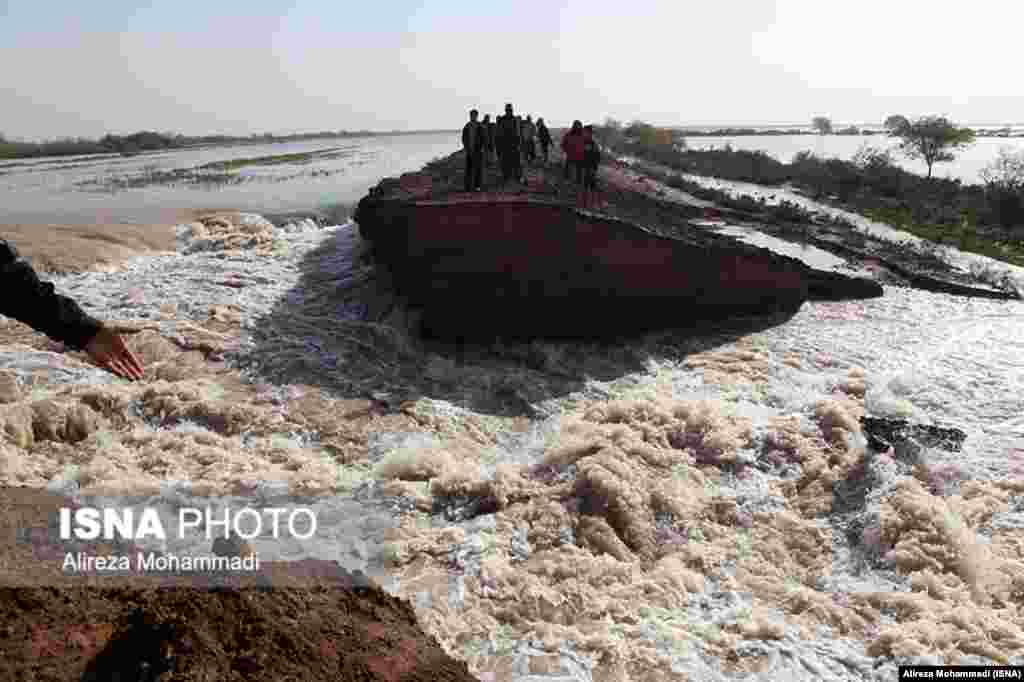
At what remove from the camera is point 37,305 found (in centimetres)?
179

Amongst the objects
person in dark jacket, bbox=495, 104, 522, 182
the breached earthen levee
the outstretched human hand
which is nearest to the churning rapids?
the breached earthen levee

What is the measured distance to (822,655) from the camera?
450cm

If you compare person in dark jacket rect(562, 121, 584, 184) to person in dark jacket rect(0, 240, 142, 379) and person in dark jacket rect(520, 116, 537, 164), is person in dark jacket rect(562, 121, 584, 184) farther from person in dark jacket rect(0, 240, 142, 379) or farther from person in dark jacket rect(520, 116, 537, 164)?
person in dark jacket rect(0, 240, 142, 379)

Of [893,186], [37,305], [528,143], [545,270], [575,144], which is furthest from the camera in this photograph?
[893,186]

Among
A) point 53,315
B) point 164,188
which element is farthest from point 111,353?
point 164,188

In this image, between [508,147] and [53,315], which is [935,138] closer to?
[508,147]

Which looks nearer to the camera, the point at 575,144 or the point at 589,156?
the point at 589,156

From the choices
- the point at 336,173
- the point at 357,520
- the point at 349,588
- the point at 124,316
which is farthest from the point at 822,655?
the point at 336,173

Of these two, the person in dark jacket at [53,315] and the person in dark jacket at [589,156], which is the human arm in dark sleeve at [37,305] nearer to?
the person in dark jacket at [53,315]

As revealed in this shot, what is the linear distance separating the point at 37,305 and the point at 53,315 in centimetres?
5

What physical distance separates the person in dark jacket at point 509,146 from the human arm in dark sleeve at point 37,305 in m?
11.3

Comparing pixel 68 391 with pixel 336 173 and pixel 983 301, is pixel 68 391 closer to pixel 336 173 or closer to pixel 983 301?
A: pixel 983 301

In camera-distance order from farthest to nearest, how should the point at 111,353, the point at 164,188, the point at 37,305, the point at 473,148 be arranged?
the point at 164,188 < the point at 473,148 < the point at 111,353 < the point at 37,305

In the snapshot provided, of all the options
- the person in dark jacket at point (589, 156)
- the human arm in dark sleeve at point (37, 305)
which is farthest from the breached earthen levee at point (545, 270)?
the human arm in dark sleeve at point (37, 305)
